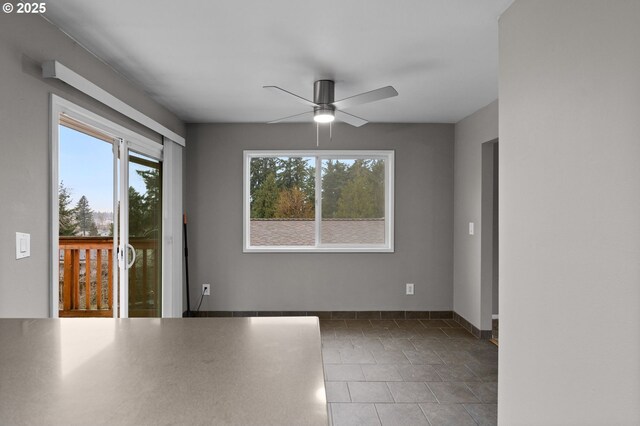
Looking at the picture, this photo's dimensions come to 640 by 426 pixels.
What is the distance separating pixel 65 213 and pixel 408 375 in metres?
2.89

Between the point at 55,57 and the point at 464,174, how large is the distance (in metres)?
3.96

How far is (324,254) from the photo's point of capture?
16.2 ft

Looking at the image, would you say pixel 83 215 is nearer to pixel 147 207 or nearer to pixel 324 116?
pixel 147 207

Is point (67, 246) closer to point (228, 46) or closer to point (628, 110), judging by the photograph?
point (228, 46)

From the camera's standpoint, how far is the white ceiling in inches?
84.0

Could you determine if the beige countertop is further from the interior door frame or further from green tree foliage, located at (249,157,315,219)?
green tree foliage, located at (249,157,315,219)

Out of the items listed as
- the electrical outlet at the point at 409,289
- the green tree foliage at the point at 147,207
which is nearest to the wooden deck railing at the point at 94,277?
the green tree foliage at the point at 147,207

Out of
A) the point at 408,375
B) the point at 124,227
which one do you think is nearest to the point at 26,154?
the point at 124,227

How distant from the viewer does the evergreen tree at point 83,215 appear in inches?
120

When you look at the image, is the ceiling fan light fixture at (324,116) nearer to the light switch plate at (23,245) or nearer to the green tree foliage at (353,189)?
the green tree foliage at (353,189)

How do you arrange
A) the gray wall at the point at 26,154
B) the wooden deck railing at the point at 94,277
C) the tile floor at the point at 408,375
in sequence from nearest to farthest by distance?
the gray wall at the point at 26,154 < the tile floor at the point at 408,375 < the wooden deck railing at the point at 94,277

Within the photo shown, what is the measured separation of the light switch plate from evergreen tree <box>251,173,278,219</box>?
9.88 ft

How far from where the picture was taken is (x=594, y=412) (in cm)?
144

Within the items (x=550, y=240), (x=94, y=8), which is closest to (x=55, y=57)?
(x=94, y=8)
